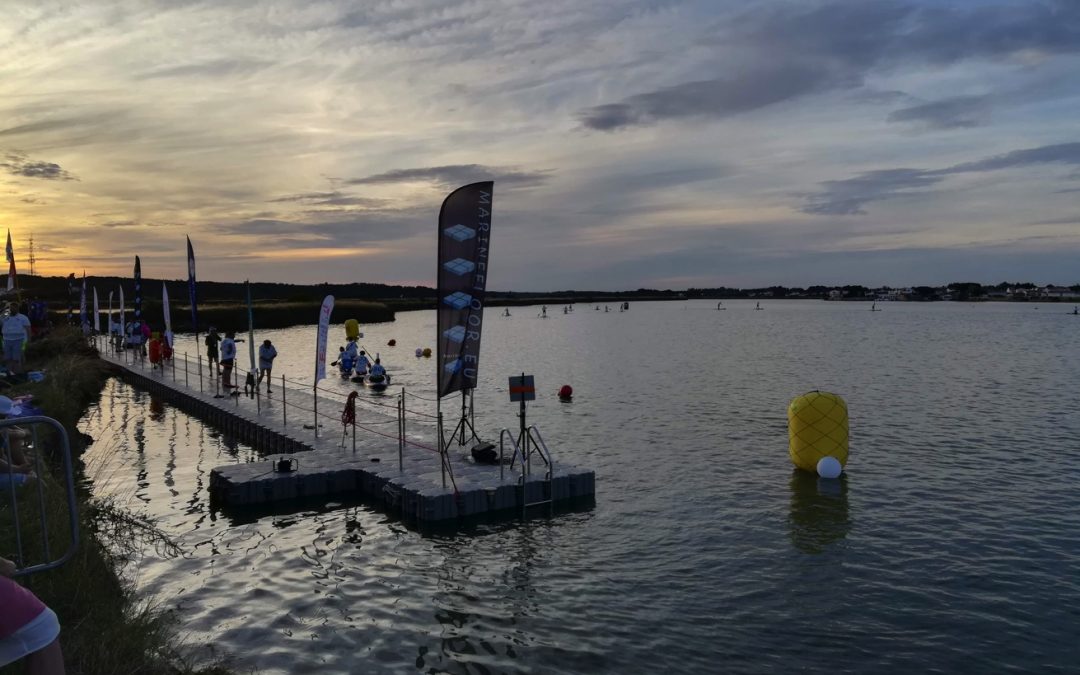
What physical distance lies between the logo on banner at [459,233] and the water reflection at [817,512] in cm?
1022

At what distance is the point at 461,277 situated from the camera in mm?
18297

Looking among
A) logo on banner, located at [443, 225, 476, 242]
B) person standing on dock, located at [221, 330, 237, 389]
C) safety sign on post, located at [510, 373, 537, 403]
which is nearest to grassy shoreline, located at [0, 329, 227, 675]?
safety sign on post, located at [510, 373, 537, 403]

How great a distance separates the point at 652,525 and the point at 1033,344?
7890cm

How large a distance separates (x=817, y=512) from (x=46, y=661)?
678 inches

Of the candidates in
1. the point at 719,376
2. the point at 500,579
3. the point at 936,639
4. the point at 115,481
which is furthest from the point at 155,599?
the point at 719,376

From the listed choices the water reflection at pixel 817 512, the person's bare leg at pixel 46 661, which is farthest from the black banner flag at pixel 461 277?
the person's bare leg at pixel 46 661

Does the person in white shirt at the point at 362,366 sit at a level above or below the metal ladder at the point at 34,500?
below

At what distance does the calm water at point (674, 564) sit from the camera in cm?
1104

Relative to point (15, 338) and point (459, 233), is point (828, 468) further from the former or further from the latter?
point (15, 338)

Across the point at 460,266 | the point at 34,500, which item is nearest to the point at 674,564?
the point at 460,266

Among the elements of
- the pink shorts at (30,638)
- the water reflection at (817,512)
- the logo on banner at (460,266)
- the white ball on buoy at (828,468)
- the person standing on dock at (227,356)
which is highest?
the logo on banner at (460,266)

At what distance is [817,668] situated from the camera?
10.5 metres

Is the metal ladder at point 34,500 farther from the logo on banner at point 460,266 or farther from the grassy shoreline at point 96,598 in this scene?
the logo on banner at point 460,266

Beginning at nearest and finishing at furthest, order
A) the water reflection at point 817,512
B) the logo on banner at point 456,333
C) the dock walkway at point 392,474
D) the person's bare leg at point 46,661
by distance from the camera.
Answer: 1. the person's bare leg at point 46,661
2. the water reflection at point 817,512
3. the dock walkway at point 392,474
4. the logo on banner at point 456,333
